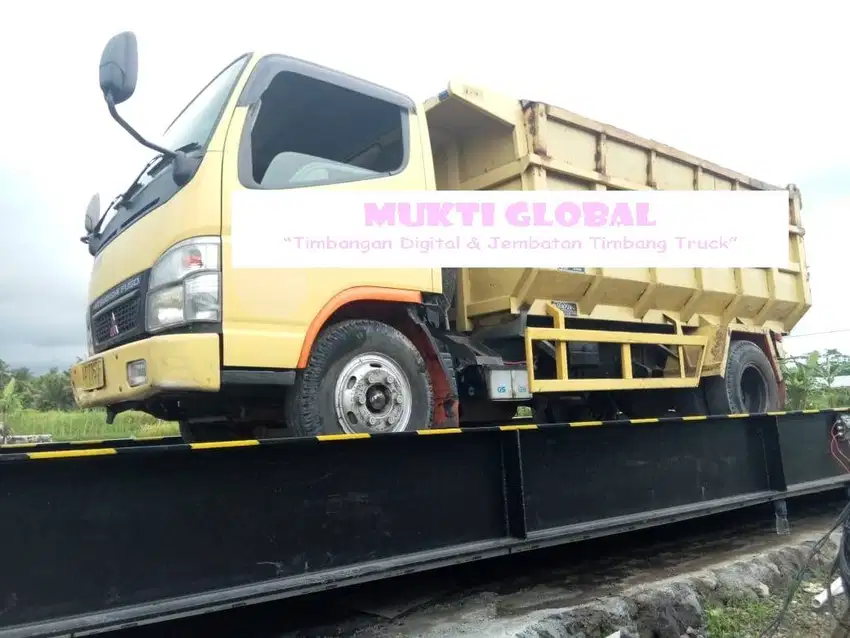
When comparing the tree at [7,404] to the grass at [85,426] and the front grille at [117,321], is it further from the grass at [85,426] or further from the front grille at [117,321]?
the front grille at [117,321]

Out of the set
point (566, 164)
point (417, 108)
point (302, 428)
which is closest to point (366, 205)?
point (417, 108)

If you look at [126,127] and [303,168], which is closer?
[126,127]

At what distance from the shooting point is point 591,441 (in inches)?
158

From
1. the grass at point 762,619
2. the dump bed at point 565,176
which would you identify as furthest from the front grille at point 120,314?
the grass at point 762,619

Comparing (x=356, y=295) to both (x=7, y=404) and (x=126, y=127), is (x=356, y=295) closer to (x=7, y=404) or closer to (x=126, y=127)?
(x=126, y=127)

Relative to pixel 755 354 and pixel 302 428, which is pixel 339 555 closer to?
pixel 302 428

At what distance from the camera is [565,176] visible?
5234 mm

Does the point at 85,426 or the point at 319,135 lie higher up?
the point at 319,135

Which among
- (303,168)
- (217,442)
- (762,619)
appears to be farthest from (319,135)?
(762,619)

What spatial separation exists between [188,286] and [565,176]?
3.02 metres

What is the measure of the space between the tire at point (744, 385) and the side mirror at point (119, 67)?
5338 millimetres

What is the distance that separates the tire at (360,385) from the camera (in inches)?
142
